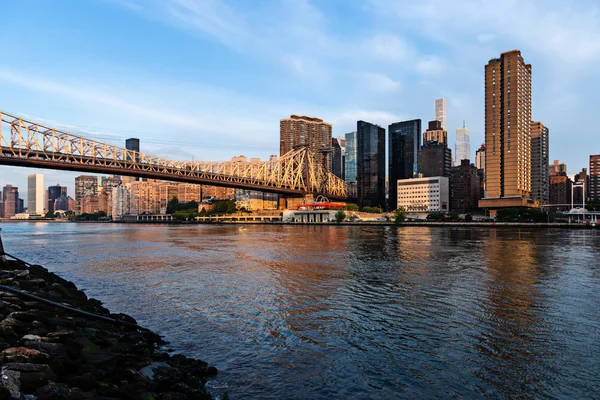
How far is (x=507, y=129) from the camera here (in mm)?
143875

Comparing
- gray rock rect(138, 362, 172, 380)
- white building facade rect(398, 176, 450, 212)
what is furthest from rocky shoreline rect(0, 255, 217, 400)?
white building facade rect(398, 176, 450, 212)

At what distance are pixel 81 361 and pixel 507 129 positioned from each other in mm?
160506

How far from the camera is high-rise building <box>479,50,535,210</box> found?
14200cm

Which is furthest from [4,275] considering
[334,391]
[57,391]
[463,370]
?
[463,370]

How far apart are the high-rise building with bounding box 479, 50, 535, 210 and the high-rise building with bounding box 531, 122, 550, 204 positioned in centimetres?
2925

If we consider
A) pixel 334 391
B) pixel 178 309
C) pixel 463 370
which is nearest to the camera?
pixel 334 391

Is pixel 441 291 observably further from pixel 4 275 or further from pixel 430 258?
pixel 4 275

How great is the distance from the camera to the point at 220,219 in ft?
604

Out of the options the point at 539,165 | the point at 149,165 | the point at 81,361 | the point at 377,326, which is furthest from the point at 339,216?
the point at 81,361

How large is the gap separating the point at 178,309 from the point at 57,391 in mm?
10447

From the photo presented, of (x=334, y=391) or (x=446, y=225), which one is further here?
(x=446, y=225)

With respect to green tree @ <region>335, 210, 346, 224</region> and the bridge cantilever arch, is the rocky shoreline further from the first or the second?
green tree @ <region>335, 210, 346, 224</region>

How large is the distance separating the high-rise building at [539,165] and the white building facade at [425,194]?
3733 cm

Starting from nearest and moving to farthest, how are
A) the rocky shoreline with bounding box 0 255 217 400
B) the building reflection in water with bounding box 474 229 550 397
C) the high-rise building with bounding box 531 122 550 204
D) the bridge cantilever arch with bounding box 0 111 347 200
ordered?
the rocky shoreline with bounding box 0 255 217 400 → the building reflection in water with bounding box 474 229 550 397 → the bridge cantilever arch with bounding box 0 111 347 200 → the high-rise building with bounding box 531 122 550 204
